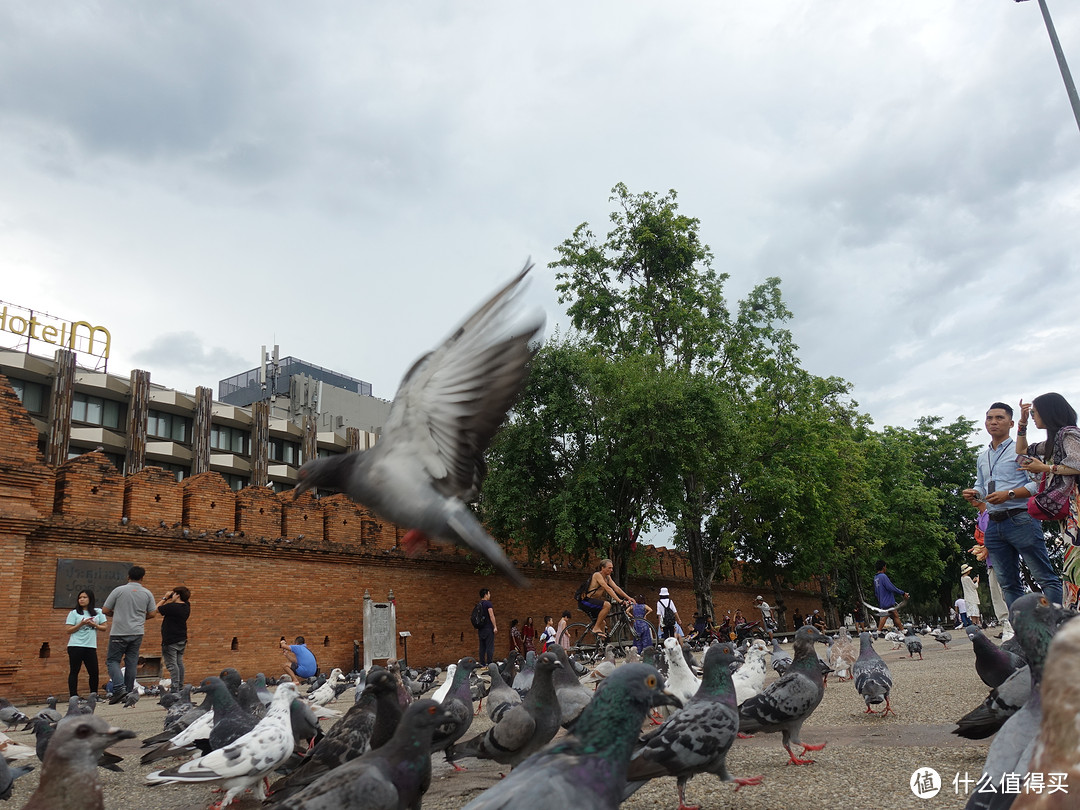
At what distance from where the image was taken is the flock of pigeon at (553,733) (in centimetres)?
221

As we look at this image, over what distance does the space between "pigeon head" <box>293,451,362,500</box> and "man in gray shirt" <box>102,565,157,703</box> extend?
712cm

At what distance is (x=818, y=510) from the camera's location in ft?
88.0

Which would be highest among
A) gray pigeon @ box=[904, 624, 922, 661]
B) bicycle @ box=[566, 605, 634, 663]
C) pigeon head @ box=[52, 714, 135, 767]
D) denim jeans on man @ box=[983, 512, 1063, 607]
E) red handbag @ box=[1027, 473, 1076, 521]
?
red handbag @ box=[1027, 473, 1076, 521]

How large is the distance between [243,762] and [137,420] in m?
42.9

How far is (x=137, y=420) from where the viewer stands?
41.2 meters

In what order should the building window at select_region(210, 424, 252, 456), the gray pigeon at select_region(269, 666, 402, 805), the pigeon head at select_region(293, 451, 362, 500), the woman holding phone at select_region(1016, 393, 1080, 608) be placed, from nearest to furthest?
the gray pigeon at select_region(269, 666, 402, 805), the pigeon head at select_region(293, 451, 362, 500), the woman holding phone at select_region(1016, 393, 1080, 608), the building window at select_region(210, 424, 252, 456)

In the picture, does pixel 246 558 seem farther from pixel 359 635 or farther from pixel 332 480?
pixel 332 480

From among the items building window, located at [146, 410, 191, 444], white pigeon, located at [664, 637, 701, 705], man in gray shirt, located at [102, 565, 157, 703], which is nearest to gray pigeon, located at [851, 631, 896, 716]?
white pigeon, located at [664, 637, 701, 705]

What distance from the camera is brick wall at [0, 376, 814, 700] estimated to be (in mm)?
14094

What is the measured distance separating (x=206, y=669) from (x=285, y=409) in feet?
130

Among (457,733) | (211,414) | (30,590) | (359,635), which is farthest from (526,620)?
(211,414)

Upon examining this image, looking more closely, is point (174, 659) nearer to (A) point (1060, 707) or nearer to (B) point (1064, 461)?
(B) point (1064, 461)

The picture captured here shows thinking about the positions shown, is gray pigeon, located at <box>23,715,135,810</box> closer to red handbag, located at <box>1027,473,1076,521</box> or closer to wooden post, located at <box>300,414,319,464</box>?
red handbag, located at <box>1027,473,1076,521</box>

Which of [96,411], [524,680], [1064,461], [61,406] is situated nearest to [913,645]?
[524,680]
